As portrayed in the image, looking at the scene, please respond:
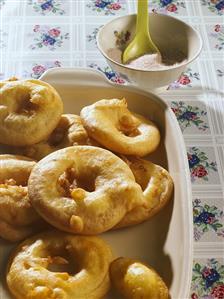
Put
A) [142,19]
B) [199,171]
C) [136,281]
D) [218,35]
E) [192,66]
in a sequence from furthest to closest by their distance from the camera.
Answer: [218,35] < [192,66] < [142,19] < [199,171] < [136,281]

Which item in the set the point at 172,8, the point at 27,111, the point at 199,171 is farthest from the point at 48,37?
the point at 199,171

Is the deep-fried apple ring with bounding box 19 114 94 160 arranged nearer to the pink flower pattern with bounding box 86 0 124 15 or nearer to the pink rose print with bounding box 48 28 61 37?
the pink rose print with bounding box 48 28 61 37

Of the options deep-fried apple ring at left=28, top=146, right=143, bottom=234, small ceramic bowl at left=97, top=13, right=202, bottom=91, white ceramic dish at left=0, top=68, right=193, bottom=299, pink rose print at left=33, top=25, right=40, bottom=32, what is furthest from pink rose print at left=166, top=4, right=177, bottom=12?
deep-fried apple ring at left=28, top=146, right=143, bottom=234

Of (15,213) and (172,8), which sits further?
(172,8)

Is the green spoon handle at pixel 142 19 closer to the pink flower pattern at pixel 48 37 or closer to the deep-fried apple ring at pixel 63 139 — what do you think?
the pink flower pattern at pixel 48 37

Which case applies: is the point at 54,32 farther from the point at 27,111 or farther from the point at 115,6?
the point at 27,111

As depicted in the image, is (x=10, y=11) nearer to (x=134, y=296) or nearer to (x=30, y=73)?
(x=30, y=73)

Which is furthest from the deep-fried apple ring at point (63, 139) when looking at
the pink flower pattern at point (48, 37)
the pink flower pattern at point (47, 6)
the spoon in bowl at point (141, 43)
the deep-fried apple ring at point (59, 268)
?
the pink flower pattern at point (47, 6)
